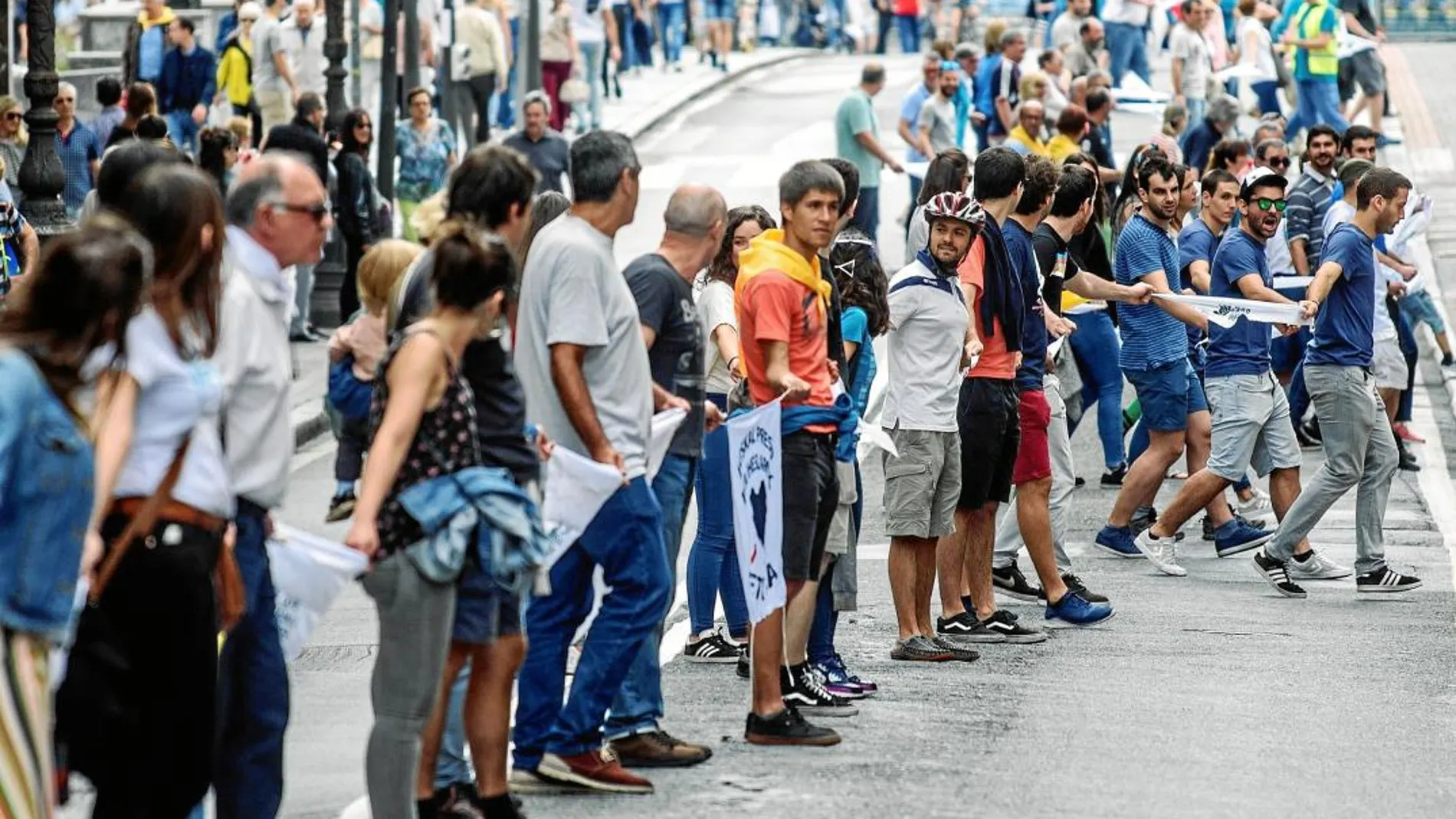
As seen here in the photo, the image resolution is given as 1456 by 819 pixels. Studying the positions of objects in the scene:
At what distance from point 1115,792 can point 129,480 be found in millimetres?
3476

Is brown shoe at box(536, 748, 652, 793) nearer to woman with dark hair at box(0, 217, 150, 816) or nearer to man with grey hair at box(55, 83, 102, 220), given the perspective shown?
woman with dark hair at box(0, 217, 150, 816)

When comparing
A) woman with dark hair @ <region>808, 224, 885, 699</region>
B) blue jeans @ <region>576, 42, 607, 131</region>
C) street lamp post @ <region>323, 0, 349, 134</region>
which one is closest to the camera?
woman with dark hair @ <region>808, 224, 885, 699</region>

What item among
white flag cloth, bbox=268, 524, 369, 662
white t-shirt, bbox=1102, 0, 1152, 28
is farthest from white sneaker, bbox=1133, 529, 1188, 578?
white t-shirt, bbox=1102, 0, 1152, 28

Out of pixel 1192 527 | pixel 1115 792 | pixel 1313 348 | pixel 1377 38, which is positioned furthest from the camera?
pixel 1377 38

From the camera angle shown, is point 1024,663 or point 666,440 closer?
point 666,440

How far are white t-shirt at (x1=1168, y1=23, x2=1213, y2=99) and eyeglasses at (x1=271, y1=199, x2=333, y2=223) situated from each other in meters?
23.7

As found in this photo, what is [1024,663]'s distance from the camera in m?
10.2

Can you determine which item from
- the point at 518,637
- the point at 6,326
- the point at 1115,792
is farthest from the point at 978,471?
the point at 6,326

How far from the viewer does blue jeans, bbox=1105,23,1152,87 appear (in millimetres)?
31719

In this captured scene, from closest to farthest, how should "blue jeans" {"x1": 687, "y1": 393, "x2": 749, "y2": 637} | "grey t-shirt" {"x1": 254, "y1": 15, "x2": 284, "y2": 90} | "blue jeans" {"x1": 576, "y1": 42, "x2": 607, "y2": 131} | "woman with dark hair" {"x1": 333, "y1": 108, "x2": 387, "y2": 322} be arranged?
"blue jeans" {"x1": 687, "y1": 393, "x2": 749, "y2": 637}, "woman with dark hair" {"x1": 333, "y1": 108, "x2": 387, "y2": 322}, "grey t-shirt" {"x1": 254, "y1": 15, "x2": 284, "y2": 90}, "blue jeans" {"x1": 576, "y1": 42, "x2": 607, "y2": 131}

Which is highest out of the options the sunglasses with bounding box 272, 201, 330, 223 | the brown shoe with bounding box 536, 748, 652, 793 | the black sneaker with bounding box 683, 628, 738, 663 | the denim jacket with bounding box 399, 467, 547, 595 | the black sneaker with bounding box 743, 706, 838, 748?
the sunglasses with bounding box 272, 201, 330, 223

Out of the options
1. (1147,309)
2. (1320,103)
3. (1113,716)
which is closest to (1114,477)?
(1147,309)

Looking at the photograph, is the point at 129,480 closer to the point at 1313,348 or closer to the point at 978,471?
the point at 978,471

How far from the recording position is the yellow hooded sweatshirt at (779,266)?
8695mm
